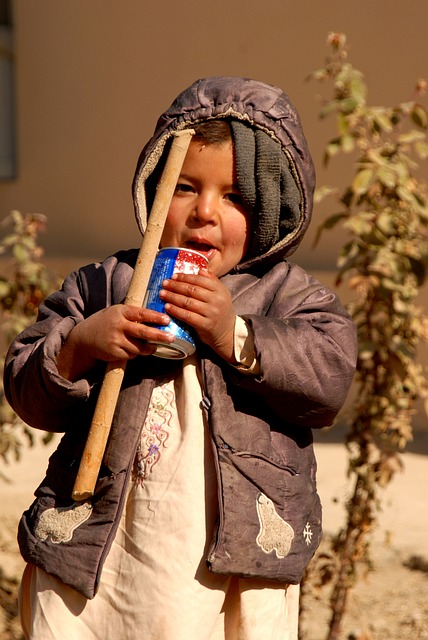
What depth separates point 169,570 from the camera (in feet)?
6.79

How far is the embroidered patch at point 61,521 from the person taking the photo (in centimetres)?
211

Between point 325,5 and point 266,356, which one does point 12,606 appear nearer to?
point 266,356

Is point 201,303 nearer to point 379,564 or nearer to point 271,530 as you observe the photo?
point 271,530

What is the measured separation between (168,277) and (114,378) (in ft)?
0.71

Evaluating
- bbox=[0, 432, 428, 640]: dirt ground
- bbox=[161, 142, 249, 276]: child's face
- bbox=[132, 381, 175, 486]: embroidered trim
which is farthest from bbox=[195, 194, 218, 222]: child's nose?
bbox=[0, 432, 428, 640]: dirt ground

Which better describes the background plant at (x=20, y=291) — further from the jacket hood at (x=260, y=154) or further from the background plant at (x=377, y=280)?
the jacket hood at (x=260, y=154)

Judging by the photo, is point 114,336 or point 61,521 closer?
point 114,336

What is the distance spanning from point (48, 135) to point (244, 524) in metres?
6.49

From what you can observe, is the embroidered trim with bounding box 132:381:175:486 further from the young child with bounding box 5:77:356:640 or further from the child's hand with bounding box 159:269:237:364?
the child's hand with bounding box 159:269:237:364

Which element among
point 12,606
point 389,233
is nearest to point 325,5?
point 389,233

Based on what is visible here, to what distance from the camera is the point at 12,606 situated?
3.89m

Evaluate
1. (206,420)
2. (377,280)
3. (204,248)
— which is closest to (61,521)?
(206,420)

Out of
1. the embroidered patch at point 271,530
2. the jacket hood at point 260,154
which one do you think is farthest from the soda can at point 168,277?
the embroidered patch at point 271,530

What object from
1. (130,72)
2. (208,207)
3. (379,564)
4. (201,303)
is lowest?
(379,564)
